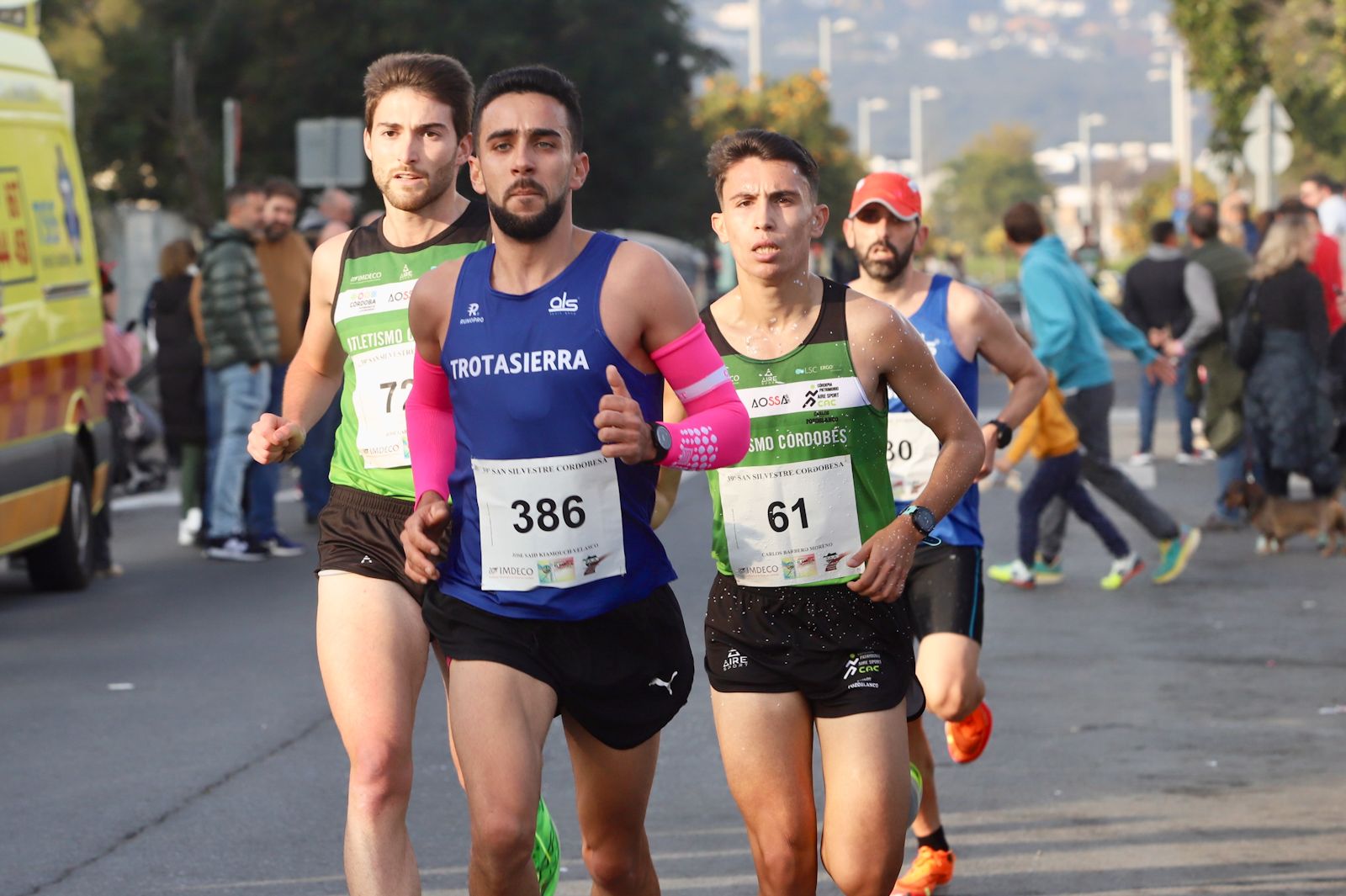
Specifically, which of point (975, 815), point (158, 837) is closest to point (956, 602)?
A: point (975, 815)

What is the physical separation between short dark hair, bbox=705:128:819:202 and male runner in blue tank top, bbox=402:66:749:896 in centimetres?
53

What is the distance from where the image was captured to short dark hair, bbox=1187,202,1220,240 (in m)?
15.7

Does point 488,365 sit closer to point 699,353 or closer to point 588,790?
point 699,353

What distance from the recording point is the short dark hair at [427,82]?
521cm

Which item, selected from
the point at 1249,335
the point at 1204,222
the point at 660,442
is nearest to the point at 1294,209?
the point at 1249,335

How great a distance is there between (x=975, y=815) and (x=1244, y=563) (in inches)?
262

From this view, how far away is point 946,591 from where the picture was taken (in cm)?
619

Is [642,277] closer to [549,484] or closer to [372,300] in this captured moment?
[549,484]

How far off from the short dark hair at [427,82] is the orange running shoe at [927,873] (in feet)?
7.59

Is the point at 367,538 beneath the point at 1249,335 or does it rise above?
above

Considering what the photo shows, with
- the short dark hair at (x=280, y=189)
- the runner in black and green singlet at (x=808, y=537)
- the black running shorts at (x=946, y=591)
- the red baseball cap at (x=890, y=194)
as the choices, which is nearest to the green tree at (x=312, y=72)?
the short dark hair at (x=280, y=189)

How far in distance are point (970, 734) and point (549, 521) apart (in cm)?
231

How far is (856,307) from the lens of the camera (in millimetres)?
4965

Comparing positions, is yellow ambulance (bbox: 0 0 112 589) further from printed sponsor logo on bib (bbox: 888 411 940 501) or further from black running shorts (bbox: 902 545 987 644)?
black running shorts (bbox: 902 545 987 644)
